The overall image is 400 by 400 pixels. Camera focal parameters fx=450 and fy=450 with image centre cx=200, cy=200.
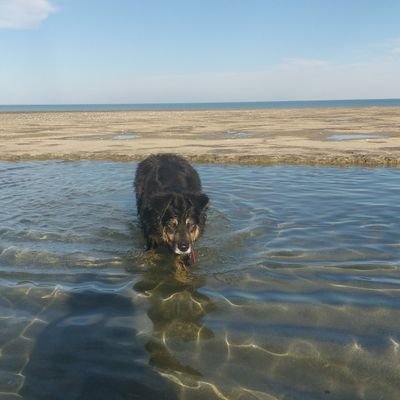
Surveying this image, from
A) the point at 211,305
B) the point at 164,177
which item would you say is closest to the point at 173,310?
the point at 211,305

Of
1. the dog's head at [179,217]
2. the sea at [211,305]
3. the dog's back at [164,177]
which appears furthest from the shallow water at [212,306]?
the dog's back at [164,177]

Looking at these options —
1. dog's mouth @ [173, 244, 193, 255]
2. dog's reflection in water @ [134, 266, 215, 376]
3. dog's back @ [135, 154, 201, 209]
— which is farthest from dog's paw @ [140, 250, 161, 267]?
dog's back @ [135, 154, 201, 209]

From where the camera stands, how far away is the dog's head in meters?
7.62

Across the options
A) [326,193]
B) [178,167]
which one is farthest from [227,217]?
[326,193]

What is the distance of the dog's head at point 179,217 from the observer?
7625mm

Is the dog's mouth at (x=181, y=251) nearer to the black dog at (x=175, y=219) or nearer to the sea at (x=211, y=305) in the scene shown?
the black dog at (x=175, y=219)

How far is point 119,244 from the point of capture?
951 centimetres

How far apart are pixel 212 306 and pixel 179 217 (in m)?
1.77

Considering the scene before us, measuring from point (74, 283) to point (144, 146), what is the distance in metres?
19.0

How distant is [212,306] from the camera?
668 cm

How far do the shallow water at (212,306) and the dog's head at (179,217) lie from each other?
Answer: 2.10 feet

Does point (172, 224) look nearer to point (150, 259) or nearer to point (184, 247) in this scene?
point (184, 247)

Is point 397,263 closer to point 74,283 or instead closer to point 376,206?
point 376,206

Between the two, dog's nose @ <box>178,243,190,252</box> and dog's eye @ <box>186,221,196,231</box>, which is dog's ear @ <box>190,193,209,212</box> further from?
dog's nose @ <box>178,243,190,252</box>
